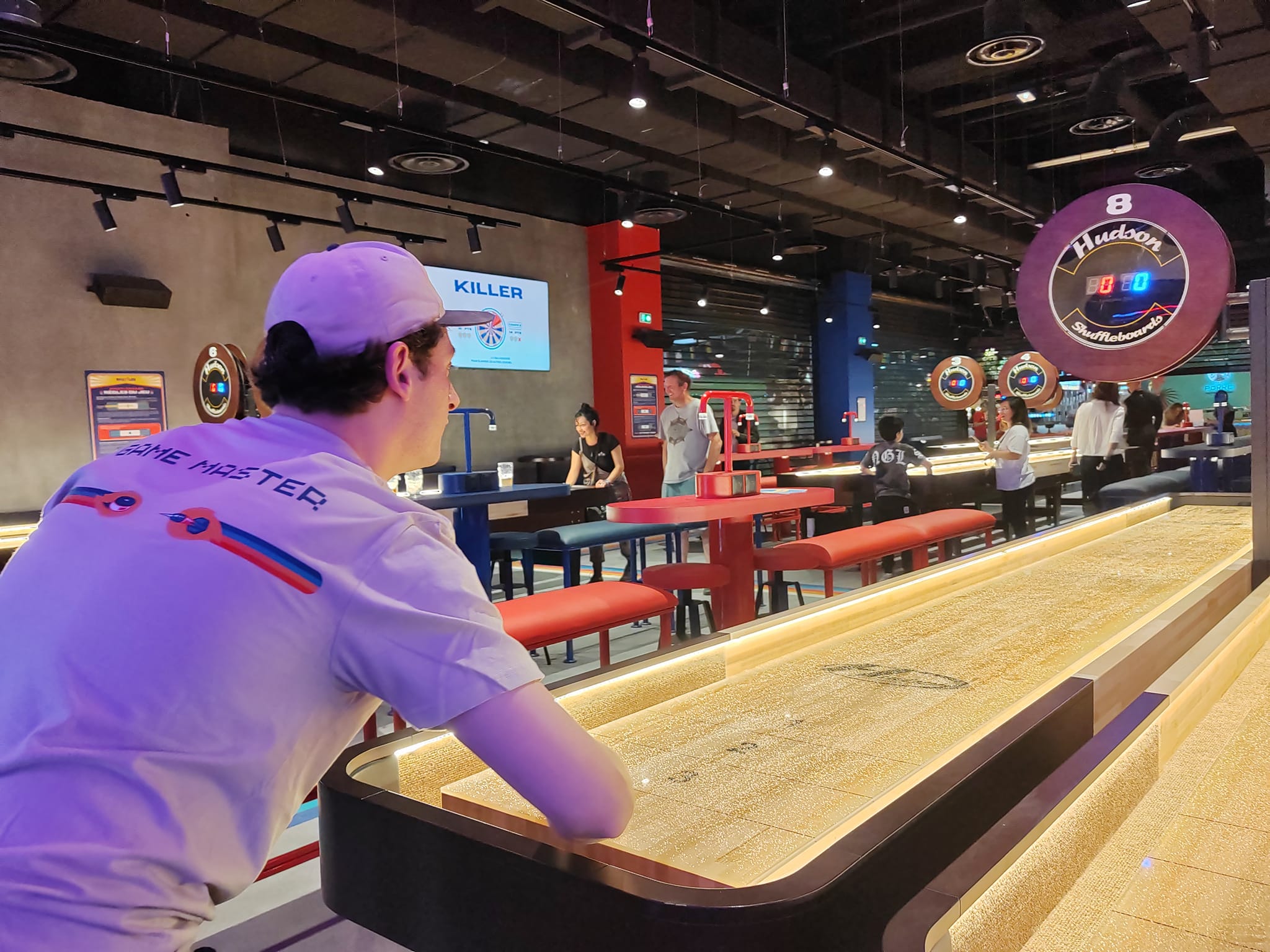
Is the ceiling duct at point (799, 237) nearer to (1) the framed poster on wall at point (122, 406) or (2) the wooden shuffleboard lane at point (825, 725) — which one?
(1) the framed poster on wall at point (122, 406)

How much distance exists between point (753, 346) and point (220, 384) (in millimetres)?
8690

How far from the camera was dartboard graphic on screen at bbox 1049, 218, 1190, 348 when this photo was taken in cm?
197

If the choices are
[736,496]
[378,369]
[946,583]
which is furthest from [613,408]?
[378,369]

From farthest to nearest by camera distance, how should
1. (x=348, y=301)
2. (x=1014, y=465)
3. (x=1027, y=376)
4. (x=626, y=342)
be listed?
(x=626, y=342) < (x=1027, y=376) < (x=1014, y=465) < (x=348, y=301)

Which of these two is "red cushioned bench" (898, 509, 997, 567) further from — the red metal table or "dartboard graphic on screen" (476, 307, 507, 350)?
"dartboard graphic on screen" (476, 307, 507, 350)

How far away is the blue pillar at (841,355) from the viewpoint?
45.2 ft

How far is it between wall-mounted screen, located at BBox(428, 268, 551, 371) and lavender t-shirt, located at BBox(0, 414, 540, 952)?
8.36 m

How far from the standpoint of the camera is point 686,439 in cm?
626

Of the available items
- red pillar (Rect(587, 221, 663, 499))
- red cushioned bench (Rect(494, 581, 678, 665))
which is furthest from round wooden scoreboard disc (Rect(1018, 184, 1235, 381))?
red pillar (Rect(587, 221, 663, 499))

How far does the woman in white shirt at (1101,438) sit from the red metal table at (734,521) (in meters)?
4.21

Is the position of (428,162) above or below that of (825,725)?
above

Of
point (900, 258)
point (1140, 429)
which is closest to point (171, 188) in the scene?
point (1140, 429)

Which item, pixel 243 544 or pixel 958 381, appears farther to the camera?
pixel 958 381

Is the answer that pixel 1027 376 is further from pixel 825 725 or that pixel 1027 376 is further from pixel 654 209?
pixel 825 725
